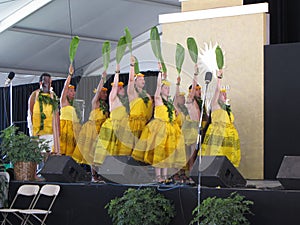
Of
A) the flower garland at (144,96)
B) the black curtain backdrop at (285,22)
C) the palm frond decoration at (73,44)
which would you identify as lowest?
the flower garland at (144,96)

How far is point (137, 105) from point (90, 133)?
628mm

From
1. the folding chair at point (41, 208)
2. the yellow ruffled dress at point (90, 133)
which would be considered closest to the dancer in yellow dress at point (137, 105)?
the yellow ruffled dress at point (90, 133)

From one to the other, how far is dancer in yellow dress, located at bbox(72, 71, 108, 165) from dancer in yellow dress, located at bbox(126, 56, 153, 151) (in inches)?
13.5

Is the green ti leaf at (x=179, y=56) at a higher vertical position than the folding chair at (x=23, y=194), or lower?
higher

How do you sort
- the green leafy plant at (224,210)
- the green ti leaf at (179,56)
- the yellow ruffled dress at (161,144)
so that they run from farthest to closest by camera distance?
the yellow ruffled dress at (161,144)
the green ti leaf at (179,56)
the green leafy plant at (224,210)

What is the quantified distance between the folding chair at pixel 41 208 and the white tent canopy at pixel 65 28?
4952 millimetres

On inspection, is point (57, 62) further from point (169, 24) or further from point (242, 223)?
point (242, 223)

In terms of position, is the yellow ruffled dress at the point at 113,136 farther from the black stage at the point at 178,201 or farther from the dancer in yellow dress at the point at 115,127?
the black stage at the point at 178,201

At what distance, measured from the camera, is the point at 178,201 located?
641 cm

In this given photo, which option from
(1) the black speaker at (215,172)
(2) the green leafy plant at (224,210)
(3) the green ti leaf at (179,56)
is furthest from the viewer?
(3) the green ti leaf at (179,56)

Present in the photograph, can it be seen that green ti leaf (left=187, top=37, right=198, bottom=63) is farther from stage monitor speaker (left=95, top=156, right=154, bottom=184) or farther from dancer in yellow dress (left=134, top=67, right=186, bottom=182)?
stage monitor speaker (left=95, top=156, right=154, bottom=184)

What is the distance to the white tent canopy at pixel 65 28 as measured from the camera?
40.5 ft

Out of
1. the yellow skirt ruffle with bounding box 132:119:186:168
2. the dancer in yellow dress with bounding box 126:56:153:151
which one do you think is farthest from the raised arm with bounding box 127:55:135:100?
the yellow skirt ruffle with bounding box 132:119:186:168

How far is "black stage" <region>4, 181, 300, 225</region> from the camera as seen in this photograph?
573cm
